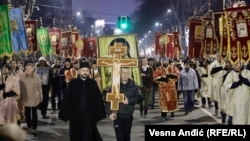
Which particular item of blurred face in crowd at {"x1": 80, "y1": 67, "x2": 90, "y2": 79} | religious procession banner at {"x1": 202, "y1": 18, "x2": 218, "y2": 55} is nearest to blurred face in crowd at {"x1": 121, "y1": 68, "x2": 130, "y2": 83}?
blurred face in crowd at {"x1": 80, "y1": 67, "x2": 90, "y2": 79}

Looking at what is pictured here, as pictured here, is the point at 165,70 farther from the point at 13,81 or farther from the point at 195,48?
the point at 13,81

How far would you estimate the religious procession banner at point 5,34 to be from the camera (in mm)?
12406

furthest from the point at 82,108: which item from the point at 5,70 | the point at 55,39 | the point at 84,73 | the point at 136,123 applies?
the point at 55,39

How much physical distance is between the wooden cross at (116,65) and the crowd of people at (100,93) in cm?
9

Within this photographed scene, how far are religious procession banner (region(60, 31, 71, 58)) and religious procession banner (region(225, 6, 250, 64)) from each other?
59.6ft

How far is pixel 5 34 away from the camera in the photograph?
12.4 m

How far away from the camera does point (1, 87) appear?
1190 cm

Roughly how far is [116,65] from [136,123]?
6.06 metres

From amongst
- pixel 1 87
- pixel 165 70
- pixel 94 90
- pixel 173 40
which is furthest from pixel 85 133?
pixel 173 40

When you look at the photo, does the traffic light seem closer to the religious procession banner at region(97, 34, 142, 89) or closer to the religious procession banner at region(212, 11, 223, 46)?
the religious procession banner at region(212, 11, 223, 46)

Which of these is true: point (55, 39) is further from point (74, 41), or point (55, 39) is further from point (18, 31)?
point (18, 31)

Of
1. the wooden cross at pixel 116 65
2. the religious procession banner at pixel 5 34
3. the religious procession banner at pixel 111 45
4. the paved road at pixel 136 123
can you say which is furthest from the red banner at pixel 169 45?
the wooden cross at pixel 116 65

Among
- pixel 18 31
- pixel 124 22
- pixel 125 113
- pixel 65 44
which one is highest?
pixel 124 22

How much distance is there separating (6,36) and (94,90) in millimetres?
4146
